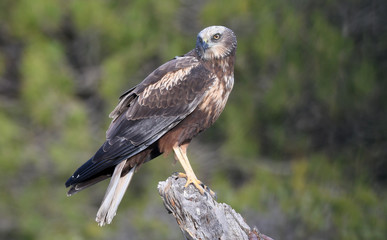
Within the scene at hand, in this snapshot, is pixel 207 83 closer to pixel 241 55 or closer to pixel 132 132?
pixel 132 132

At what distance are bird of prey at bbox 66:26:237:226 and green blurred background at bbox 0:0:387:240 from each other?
4.49m

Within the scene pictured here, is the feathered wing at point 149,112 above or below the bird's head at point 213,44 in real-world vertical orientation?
below

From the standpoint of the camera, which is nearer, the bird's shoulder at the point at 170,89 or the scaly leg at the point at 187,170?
the scaly leg at the point at 187,170

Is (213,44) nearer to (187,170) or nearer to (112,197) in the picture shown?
(187,170)

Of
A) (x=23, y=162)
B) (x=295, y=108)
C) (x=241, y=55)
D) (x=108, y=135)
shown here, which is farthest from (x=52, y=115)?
(x=108, y=135)

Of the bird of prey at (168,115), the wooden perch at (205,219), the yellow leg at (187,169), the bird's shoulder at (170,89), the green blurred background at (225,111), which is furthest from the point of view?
the green blurred background at (225,111)

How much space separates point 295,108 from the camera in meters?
11.1

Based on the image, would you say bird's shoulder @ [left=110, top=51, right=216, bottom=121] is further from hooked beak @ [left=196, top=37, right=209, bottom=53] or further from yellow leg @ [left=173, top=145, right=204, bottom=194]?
yellow leg @ [left=173, top=145, right=204, bottom=194]

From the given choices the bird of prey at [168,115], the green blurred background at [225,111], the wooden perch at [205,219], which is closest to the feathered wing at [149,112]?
the bird of prey at [168,115]

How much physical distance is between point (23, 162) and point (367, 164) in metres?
5.64

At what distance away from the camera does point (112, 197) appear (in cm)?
520

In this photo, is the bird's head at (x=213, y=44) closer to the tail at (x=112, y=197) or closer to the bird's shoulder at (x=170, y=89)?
the bird's shoulder at (x=170, y=89)

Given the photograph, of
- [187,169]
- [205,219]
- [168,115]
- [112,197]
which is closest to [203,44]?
[168,115]

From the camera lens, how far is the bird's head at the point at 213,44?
5.44m
